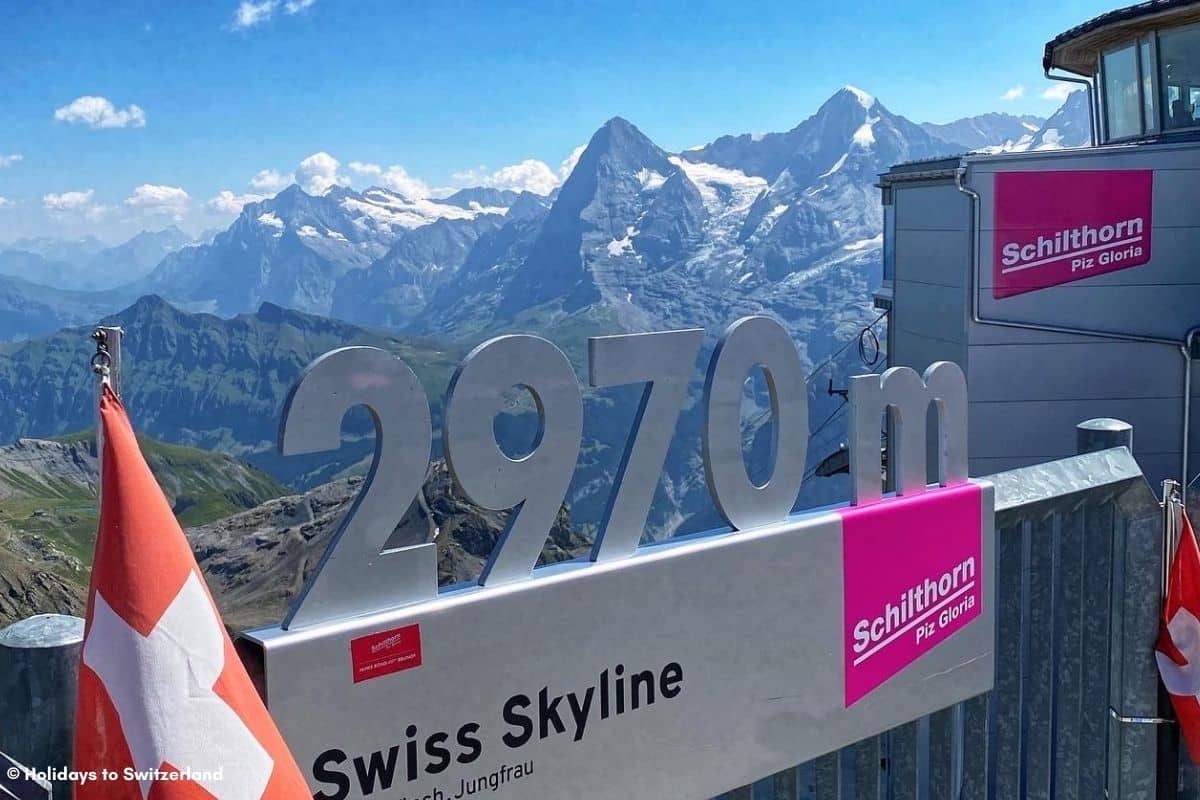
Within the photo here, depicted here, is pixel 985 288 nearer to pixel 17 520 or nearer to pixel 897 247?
pixel 897 247

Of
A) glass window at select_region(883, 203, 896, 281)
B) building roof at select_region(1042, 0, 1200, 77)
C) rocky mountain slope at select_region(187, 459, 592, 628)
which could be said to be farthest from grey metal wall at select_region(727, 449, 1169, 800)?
rocky mountain slope at select_region(187, 459, 592, 628)

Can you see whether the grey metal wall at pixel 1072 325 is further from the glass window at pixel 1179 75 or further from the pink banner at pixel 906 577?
the pink banner at pixel 906 577

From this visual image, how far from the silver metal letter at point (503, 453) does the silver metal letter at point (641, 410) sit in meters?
0.22

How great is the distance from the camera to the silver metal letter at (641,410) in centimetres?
461

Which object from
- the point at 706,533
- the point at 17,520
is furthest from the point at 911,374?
the point at 17,520

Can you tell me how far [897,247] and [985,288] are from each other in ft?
11.6

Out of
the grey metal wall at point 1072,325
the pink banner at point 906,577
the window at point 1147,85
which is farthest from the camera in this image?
the window at point 1147,85

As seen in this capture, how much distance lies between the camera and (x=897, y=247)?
2300 centimetres

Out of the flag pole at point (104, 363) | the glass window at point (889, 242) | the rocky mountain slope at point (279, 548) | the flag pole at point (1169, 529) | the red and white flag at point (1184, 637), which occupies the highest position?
the glass window at point (889, 242)

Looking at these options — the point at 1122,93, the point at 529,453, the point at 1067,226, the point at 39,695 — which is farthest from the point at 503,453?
the point at 1122,93

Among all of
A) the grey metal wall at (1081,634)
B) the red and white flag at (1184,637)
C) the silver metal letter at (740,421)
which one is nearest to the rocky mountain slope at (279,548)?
the grey metal wall at (1081,634)

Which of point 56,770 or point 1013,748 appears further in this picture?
point 1013,748

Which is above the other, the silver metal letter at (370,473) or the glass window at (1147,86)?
the glass window at (1147,86)

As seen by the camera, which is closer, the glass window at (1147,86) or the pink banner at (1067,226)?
the pink banner at (1067,226)
